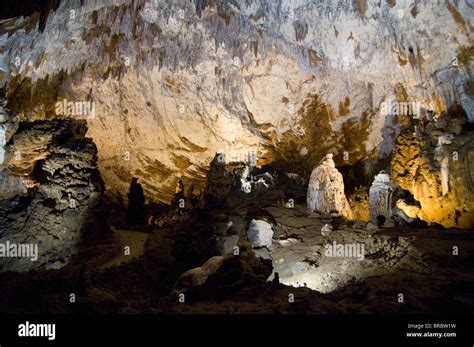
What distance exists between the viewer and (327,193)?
48.3 ft

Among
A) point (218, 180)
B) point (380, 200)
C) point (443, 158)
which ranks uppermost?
point (218, 180)

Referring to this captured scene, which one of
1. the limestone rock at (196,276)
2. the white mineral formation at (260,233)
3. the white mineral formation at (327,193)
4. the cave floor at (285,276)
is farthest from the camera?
the white mineral formation at (327,193)

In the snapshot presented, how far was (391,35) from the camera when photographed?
1373 centimetres

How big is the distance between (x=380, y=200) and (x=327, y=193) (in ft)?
5.84

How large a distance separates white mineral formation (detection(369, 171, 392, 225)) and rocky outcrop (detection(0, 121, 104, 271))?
8.82 metres

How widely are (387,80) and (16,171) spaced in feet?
43.4

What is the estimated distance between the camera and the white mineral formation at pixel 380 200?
13891 mm

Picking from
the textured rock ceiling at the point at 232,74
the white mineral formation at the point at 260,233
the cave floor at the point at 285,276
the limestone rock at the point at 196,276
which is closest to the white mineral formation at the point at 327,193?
the cave floor at the point at 285,276

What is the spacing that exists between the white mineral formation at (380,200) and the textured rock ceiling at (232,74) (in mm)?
3768

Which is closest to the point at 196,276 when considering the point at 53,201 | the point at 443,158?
the point at 53,201

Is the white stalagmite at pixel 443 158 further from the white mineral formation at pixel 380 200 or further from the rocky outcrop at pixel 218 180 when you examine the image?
the rocky outcrop at pixel 218 180

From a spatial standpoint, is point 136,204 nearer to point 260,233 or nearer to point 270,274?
point 260,233

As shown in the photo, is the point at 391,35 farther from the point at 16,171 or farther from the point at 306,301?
the point at 16,171

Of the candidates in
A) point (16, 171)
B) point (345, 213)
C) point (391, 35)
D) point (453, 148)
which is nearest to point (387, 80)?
point (391, 35)
